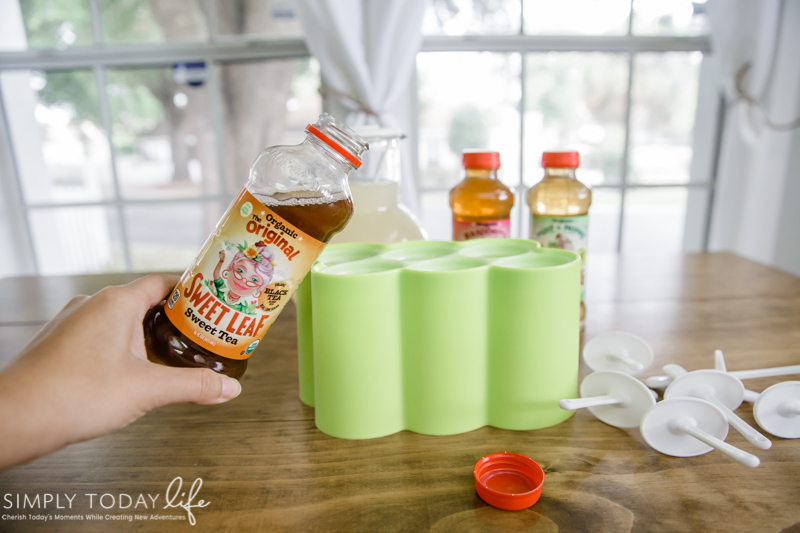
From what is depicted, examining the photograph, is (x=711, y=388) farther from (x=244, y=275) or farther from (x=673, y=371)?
(x=244, y=275)

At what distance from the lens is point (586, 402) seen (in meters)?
0.56

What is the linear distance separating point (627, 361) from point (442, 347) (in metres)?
0.30

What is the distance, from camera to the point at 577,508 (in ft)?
1.50

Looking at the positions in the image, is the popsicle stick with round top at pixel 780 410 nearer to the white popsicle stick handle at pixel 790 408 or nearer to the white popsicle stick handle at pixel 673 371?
the white popsicle stick handle at pixel 790 408

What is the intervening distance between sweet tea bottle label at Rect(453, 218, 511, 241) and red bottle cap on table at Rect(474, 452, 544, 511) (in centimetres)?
39

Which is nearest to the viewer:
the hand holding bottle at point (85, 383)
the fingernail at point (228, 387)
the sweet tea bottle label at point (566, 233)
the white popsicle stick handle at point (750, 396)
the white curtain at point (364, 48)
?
the hand holding bottle at point (85, 383)

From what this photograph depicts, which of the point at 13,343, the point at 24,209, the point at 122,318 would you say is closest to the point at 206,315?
the point at 122,318

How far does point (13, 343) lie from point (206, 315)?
613 millimetres

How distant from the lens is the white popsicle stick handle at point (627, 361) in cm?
70

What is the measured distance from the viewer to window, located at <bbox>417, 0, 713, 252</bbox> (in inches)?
80.1

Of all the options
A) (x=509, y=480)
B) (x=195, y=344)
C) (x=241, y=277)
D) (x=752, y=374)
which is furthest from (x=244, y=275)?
(x=752, y=374)

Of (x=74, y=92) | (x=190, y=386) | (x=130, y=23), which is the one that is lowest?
(x=190, y=386)

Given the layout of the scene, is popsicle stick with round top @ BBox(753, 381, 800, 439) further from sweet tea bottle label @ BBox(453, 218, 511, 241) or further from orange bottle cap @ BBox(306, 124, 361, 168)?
orange bottle cap @ BBox(306, 124, 361, 168)

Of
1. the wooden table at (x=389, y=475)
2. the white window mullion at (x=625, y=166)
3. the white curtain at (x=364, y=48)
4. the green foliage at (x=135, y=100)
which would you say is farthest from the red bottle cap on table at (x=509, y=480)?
the green foliage at (x=135, y=100)
